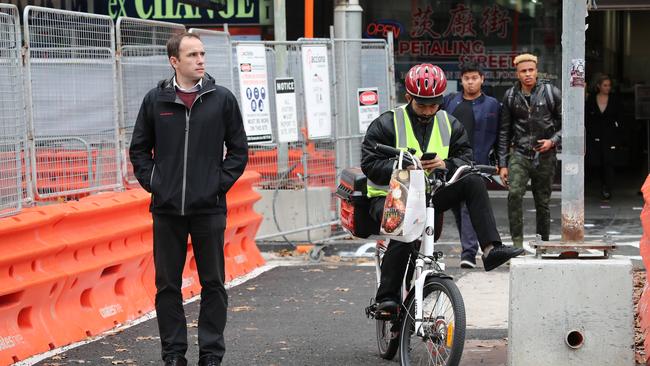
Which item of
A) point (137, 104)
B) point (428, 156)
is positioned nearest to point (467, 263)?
point (137, 104)

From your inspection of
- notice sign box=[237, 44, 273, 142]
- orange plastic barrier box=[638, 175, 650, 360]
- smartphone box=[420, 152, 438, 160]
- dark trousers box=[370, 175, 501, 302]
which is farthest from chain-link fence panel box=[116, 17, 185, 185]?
orange plastic barrier box=[638, 175, 650, 360]

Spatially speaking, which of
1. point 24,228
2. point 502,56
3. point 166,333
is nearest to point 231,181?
point 166,333

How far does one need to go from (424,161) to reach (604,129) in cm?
1191

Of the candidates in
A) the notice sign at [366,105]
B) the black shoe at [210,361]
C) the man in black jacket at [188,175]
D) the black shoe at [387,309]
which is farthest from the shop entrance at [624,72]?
the black shoe at [210,361]

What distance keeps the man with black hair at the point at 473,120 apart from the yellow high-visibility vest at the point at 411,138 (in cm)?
415

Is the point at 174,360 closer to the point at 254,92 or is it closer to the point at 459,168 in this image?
the point at 459,168

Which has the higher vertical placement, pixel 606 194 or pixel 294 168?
pixel 294 168

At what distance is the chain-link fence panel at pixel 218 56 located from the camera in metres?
11.7

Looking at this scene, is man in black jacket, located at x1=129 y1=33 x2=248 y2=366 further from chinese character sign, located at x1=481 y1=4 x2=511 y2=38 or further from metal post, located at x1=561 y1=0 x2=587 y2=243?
chinese character sign, located at x1=481 y1=4 x2=511 y2=38

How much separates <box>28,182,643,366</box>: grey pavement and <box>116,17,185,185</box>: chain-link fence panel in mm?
1588

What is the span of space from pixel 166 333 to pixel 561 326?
2.22 meters

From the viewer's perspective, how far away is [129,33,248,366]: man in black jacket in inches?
276

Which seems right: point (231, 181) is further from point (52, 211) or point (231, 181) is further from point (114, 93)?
point (114, 93)

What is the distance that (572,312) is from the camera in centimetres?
659
